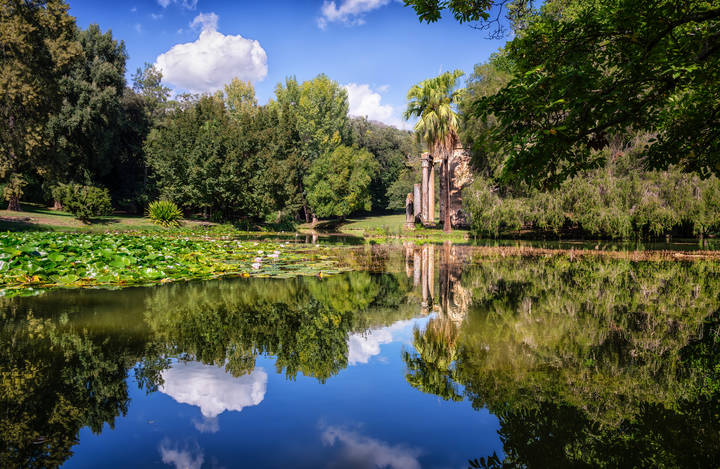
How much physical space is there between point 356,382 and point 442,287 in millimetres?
4826

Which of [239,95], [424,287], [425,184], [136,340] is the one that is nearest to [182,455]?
[136,340]

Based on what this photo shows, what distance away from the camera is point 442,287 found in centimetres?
812

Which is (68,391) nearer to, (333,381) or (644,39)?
(333,381)

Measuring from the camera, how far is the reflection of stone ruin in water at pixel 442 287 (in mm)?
6087

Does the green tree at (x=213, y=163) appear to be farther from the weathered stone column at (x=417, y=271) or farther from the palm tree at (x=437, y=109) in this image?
the weathered stone column at (x=417, y=271)

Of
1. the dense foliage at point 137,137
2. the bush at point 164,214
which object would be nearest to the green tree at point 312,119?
the dense foliage at point 137,137

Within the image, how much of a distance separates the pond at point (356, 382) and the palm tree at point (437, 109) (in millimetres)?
22653

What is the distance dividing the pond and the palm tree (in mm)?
22653

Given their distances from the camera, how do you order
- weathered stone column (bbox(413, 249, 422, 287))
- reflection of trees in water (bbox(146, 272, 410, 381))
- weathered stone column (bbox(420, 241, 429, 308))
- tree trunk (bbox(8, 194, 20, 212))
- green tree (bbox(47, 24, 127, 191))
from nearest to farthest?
reflection of trees in water (bbox(146, 272, 410, 381))
weathered stone column (bbox(420, 241, 429, 308))
weathered stone column (bbox(413, 249, 422, 287))
tree trunk (bbox(8, 194, 20, 212))
green tree (bbox(47, 24, 127, 191))

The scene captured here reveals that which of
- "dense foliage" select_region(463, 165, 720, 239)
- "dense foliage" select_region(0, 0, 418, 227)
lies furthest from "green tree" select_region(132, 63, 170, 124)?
"dense foliage" select_region(463, 165, 720, 239)

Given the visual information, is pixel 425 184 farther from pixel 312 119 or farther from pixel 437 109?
pixel 312 119

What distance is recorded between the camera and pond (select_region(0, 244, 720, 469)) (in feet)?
8.16

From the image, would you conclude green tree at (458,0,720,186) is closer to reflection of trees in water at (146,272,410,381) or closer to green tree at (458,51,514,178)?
reflection of trees in water at (146,272,410,381)

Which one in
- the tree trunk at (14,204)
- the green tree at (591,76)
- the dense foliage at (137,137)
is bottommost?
the tree trunk at (14,204)
